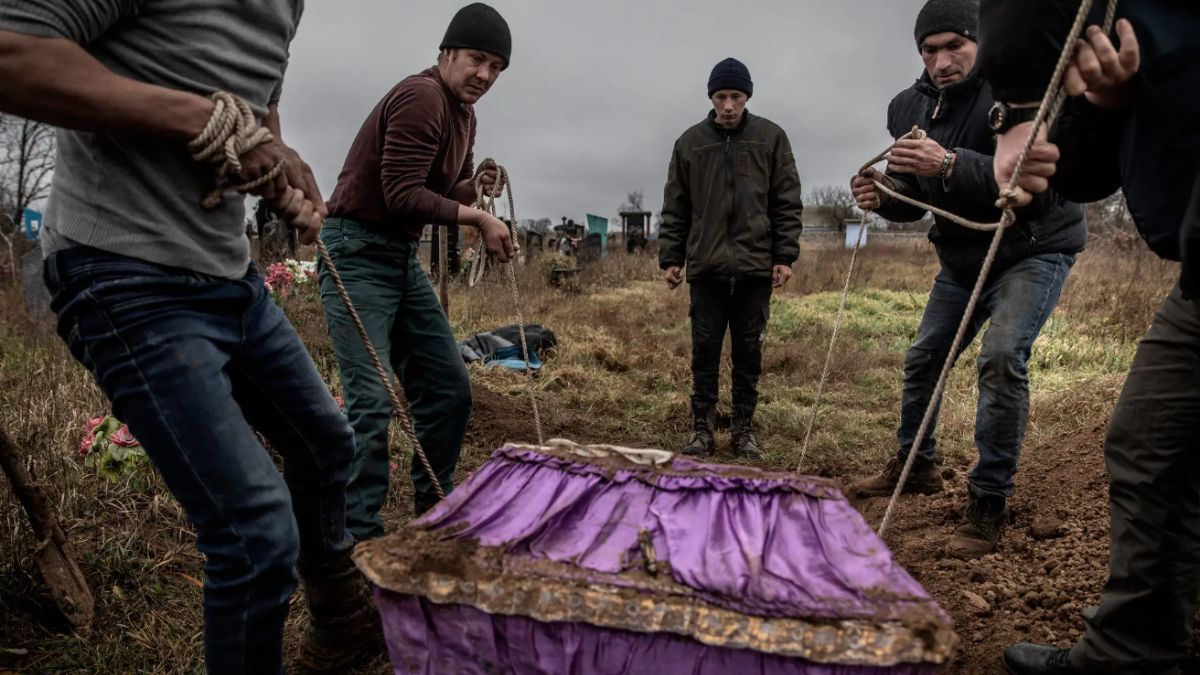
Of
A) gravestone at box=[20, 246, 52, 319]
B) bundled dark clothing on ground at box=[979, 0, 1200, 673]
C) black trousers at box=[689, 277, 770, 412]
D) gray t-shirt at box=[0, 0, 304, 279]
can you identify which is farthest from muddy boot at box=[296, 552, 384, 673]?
gravestone at box=[20, 246, 52, 319]

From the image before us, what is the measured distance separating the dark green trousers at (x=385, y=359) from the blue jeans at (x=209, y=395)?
0.89 metres

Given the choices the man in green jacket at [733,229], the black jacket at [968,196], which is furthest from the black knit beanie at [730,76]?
the black jacket at [968,196]

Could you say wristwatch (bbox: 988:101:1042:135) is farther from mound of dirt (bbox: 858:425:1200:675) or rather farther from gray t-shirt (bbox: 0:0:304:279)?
gray t-shirt (bbox: 0:0:304:279)

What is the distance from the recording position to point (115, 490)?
322cm

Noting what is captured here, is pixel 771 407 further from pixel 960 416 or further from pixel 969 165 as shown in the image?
pixel 969 165

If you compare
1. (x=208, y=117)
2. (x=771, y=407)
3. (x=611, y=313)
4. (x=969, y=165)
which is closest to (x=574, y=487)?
(x=208, y=117)

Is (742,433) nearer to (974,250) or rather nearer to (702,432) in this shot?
(702,432)

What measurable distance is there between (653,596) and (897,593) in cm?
42

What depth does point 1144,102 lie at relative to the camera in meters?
1.53

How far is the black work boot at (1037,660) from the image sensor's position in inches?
76.0

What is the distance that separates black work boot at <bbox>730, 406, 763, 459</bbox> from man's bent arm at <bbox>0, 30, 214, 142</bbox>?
146 inches

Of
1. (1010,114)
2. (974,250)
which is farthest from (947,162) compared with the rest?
(1010,114)

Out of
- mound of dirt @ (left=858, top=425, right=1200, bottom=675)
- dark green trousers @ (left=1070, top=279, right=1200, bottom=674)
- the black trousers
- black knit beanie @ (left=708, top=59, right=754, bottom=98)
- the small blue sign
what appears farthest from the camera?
the small blue sign

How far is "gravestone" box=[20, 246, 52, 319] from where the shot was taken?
755 cm
